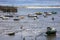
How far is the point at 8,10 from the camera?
142 metres

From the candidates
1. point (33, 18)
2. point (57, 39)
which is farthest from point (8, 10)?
point (57, 39)

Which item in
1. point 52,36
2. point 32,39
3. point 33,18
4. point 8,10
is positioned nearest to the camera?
point 32,39

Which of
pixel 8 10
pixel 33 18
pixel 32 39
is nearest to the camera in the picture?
pixel 32 39

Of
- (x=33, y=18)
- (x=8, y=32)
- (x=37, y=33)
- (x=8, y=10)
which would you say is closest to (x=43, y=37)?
(x=37, y=33)

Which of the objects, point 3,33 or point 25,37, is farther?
point 3,33

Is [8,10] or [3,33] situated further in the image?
[8,10]

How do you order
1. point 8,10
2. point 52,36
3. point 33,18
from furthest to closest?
point 8,10, point 33,18, point 52,36

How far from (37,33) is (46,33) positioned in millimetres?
3026

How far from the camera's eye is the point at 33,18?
122625 mm

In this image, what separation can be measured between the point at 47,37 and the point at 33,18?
46.3m

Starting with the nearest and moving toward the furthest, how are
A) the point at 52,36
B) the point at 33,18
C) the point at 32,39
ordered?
1. the point at 32,39
2. the point at 52,36
3. the point at 33,18


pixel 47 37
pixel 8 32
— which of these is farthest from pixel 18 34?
pixel 47 37

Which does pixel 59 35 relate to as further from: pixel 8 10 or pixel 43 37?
pixel 8 10

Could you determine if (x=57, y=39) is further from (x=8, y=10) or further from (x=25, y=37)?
(x=8, y=10)
